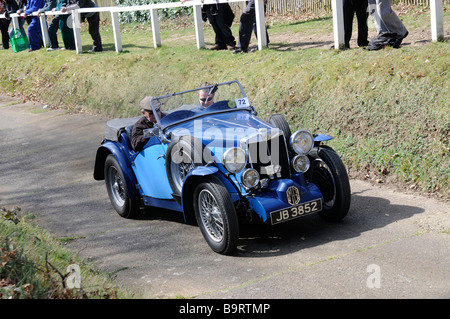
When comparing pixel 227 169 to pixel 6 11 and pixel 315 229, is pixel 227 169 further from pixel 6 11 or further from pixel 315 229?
pixel 6 11

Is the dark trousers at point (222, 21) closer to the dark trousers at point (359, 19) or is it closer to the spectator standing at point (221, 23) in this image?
the spectator standing at point (221, 23)

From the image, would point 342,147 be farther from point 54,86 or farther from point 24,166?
point 54,86

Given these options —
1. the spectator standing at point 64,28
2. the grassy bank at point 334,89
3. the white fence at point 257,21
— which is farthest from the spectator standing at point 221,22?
the spectator standing at point 64,28

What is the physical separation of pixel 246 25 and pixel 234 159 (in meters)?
7.08

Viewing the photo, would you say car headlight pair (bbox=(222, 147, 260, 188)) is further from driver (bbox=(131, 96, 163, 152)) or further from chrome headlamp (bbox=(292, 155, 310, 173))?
driver (bbox=(131, 96, 163, 152))

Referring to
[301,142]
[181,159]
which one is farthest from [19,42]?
[301,142]

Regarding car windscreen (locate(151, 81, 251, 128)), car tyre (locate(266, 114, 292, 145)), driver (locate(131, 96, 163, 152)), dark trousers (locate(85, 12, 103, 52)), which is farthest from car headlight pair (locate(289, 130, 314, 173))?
dark trousers (locate(85, 12, 103, 52))

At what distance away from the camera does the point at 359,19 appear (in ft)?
39.3

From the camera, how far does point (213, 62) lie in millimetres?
13734

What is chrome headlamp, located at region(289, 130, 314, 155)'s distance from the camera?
7.19 m

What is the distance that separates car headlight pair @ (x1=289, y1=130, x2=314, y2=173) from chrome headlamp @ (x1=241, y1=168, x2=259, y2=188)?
590 mm

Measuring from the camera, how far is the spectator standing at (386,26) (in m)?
10.8

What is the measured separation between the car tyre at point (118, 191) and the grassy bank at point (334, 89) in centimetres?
322
